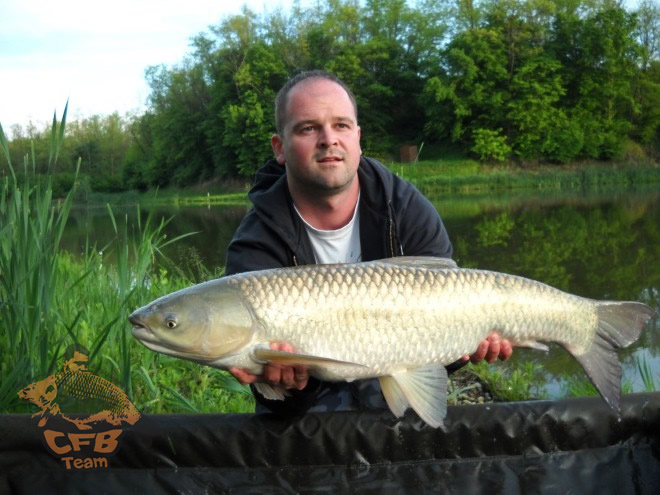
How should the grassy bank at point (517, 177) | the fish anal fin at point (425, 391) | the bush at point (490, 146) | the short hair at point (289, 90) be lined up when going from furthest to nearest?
1. the bush at point (490, 146)
2. the grassy bank at point (517, 177)
3. the short hair at point (289, 90)
4. the fish anal fin at point (425, 391)

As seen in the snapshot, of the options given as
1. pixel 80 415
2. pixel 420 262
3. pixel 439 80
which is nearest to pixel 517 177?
pixel 439 80

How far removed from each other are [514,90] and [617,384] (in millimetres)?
26301

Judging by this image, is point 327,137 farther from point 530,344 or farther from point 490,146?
point 490,146

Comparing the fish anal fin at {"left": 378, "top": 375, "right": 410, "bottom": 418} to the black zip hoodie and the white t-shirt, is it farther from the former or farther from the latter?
the white t-shirt

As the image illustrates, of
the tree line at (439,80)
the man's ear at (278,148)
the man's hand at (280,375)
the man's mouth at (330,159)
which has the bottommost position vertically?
the man's hand at (280,375)

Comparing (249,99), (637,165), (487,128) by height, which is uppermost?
(249,99)


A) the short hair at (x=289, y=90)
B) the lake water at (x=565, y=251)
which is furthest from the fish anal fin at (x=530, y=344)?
the lake water at (x=565, y=251)

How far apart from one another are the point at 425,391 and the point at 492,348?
22cm

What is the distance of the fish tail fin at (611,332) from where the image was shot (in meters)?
1.58

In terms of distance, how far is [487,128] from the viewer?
2600cm

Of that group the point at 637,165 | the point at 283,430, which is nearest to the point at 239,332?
the point at 283,430

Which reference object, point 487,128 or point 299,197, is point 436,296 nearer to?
point 299,197

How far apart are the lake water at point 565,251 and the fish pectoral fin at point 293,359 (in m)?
1.61

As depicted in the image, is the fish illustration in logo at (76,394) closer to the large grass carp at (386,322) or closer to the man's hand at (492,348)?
the large grass carp at (386,322)
